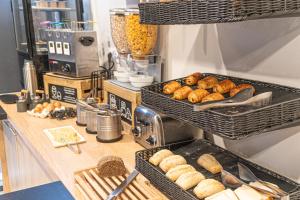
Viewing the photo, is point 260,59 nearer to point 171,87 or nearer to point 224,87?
point 224,87

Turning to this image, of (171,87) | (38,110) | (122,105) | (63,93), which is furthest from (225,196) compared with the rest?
(63,93)

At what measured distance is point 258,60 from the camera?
118 cm

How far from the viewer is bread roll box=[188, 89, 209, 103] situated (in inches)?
42.8

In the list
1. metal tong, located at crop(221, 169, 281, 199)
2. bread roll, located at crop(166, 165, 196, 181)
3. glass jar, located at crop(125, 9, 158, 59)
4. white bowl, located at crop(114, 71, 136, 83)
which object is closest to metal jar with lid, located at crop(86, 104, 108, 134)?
white bowl, located at crop(114, 71, 136, 83)

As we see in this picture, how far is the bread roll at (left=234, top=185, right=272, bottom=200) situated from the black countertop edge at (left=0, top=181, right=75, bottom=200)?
67 cm

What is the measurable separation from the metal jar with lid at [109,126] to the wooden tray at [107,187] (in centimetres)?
34

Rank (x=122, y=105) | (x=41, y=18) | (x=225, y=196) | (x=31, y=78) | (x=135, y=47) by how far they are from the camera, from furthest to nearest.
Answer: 1. (x=41, y=18)
2. (x=31, y=78)
3. (x=122, y=105)
4. (x=135, y=47)
5. (x=225, y=196)

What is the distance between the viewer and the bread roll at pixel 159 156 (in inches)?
47.9

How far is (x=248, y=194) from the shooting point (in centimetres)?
96

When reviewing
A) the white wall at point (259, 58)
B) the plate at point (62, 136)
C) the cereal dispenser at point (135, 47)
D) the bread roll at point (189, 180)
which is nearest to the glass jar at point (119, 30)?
the cereal dispenser at point (135, 47)

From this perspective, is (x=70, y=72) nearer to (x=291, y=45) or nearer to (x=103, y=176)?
(x=103, y=176)

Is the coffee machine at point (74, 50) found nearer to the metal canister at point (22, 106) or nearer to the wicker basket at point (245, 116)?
the metal canister at point (22, 106)

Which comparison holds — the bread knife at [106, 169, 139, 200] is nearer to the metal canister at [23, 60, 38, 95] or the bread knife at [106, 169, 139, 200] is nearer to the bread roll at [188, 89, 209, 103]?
the bread roll at [188, 89, 209, 103]

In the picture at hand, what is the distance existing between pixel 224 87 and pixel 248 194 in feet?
1.18
